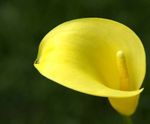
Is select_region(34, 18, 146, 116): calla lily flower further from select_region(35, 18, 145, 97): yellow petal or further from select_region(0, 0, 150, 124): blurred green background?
select_region(0, 0, 150, 124): blurred green background

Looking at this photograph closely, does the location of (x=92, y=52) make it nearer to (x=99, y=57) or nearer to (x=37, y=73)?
(x=99, y=57)

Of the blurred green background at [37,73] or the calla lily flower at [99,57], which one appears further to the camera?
the blurred green background at [37,73]

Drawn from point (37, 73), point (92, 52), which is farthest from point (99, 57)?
point (37, 73)

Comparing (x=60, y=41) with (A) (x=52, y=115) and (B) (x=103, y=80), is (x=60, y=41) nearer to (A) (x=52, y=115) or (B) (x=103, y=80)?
(B) (x=103, y=80)

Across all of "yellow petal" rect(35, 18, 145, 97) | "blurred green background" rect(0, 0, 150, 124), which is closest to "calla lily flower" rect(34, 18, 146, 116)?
"yellow petal" rect(35, 18, 145, 97)

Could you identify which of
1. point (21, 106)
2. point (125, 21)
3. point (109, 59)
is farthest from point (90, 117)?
point (109, 59)

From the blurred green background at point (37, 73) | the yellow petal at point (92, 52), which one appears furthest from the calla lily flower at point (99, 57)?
the blurred green background at point (37, 73)

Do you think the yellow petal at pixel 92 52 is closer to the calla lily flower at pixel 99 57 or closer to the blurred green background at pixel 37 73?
the calla lily flower at pixel 99 57

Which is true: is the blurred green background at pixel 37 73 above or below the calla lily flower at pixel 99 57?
below
